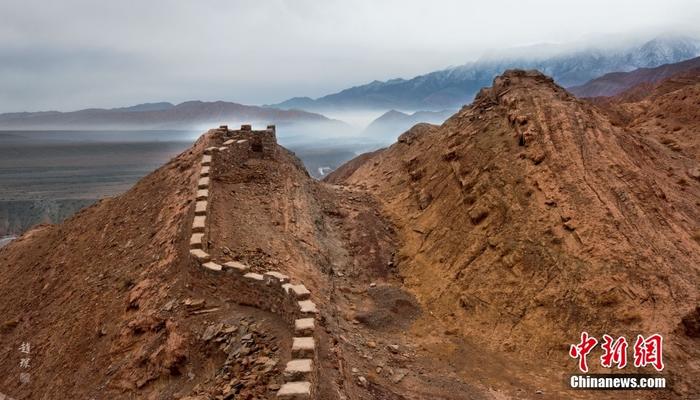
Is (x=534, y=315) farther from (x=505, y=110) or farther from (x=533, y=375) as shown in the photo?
(x=505, y=110)

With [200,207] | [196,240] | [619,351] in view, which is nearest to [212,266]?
[196,240]

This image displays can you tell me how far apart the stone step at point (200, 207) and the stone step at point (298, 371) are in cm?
675

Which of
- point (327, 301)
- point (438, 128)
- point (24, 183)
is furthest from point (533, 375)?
point (24, 183)

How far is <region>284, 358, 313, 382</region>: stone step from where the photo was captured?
710cm

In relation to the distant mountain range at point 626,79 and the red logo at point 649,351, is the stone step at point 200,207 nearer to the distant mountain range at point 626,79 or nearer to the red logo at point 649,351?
the red logo at point 649,351

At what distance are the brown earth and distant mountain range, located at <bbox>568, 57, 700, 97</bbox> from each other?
77551 millimetres

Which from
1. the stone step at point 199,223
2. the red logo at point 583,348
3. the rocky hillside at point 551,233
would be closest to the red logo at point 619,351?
the red logo at point 583,348

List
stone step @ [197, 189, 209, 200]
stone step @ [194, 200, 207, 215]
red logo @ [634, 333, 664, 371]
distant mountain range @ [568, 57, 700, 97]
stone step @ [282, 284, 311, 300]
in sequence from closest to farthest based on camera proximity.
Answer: stone step @ [282, 284, 311, 300]
red logo @ [634, 333, 664, 371]
stone step @ [194, 200, 207, 215]
stone step @ [197, 189, 209, 200]
distant mountain range @ [568, 57, 700, 97]

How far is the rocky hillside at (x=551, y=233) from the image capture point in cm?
1150

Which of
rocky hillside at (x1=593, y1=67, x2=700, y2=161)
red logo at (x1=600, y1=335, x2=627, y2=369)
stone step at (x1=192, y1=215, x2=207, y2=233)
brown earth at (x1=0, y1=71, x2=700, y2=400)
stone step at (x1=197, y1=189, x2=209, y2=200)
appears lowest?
red logo at (x1=600, y1=335, x2=627, y2=369)

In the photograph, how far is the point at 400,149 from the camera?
26.4 meters

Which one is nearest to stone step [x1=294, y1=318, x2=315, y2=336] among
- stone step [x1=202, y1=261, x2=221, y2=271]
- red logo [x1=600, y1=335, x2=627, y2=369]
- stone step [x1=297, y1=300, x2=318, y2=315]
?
stone step [x1=297, y1=300, x2=318, y2=315]

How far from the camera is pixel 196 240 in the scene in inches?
452

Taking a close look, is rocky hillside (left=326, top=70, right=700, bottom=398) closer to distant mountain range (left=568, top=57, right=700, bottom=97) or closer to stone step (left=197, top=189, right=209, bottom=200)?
stone step (left=197, top=189, right=209, bottom=200)
